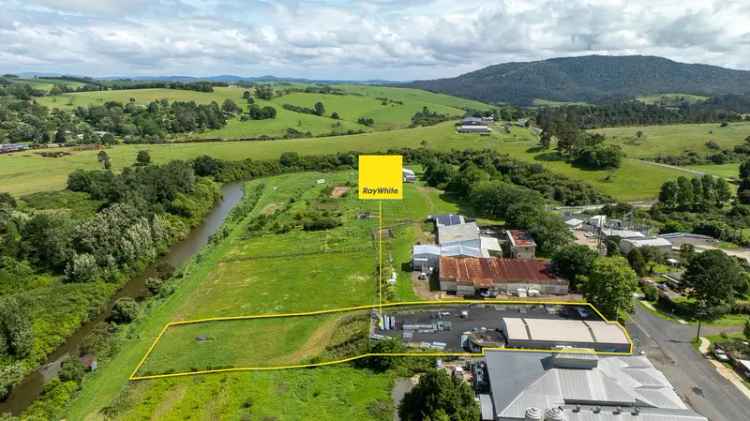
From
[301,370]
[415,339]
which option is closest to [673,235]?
[415,339]

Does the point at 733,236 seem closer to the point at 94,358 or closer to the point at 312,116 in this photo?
the point at 94,358

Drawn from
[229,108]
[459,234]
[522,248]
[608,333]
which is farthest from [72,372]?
[229,108]

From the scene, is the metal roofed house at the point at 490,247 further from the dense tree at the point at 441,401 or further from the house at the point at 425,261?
the dense tree at the point at 441,401

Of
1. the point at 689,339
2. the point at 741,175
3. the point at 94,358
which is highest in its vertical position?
the point at 741,175

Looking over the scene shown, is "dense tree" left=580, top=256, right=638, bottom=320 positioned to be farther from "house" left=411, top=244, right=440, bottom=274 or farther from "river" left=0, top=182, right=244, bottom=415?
"river" left=0, top=182, right=244, bottom=415

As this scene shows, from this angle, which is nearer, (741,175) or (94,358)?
(94,358)

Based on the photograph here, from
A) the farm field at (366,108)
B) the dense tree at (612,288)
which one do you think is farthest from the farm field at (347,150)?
the dense tree at (612,288)

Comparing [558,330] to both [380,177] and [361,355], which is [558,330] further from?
[380,177]
